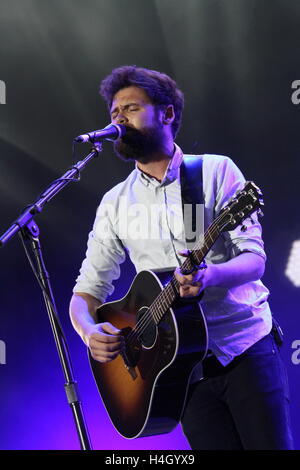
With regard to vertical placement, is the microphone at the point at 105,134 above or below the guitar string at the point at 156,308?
above

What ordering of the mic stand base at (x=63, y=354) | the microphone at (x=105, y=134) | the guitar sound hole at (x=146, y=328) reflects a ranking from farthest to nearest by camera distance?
the guitar sound hole at (x=146, y=328) < the microphone at (x=105, y=134) < the mic stand base at (x=63, y=354)

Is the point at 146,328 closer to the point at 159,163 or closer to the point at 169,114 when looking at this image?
the point at 159,163

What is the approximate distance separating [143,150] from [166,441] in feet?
6.99

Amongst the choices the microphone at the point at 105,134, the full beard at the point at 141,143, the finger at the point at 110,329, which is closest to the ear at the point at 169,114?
the full beard at the point at 141,143

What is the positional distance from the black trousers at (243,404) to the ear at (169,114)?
1.23 meters

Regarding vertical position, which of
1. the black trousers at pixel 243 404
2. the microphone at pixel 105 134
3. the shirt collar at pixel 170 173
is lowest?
the black trousers at pixel 243 404

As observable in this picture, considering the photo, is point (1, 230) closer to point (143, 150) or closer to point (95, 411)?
point (95, 411)

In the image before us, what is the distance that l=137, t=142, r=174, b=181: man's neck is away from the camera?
2572 millimetres

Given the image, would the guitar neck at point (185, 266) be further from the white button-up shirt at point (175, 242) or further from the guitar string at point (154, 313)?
the white button-up shirt at point (175, 242)

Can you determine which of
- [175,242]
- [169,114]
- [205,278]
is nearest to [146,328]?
[175,242]

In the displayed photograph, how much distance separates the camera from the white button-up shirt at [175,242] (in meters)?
2.14

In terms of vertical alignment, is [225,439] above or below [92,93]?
below

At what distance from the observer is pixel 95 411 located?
374 centimetres
